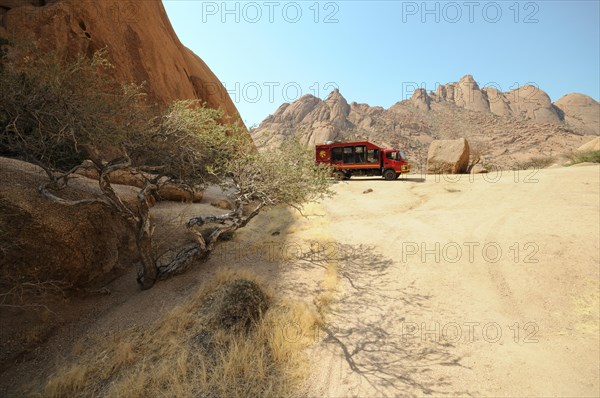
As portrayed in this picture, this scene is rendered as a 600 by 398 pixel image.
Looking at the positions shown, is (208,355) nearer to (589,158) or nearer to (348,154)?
(348,154)

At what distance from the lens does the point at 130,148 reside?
24.5 ft

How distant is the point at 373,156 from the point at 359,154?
1057 mm

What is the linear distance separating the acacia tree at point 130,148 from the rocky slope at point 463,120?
140 feet

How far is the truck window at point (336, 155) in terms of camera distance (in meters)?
22.4

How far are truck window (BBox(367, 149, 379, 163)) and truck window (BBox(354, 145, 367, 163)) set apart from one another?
1.22 ft

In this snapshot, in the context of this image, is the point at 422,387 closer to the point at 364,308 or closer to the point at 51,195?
the point at 364,308

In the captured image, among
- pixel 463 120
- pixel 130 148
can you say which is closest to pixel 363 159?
pixel 130 148

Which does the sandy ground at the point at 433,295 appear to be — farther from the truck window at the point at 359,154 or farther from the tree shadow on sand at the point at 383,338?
the truck window at the point at 359,154

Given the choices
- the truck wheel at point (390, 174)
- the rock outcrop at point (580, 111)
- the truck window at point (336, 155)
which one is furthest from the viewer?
the rock outcrop at point (580, 111)

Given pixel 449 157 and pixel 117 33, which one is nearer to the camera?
pixel 117 33

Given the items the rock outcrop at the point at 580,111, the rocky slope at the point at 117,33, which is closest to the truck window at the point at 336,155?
the rocky slope at the point at 117,33

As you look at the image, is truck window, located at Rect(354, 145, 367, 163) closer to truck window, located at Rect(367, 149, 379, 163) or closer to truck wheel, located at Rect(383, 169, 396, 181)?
truck window, located at Rect(367, 149, 379, 163)

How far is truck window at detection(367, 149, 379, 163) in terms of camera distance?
2141cm

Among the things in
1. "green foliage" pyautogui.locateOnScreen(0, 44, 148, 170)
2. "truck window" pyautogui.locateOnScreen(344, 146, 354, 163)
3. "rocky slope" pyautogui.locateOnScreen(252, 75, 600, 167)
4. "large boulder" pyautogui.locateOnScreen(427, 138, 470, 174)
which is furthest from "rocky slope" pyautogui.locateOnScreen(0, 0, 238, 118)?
"rocky slope" pyautogui.locateOnScreen(252, 75, 600, 167)
